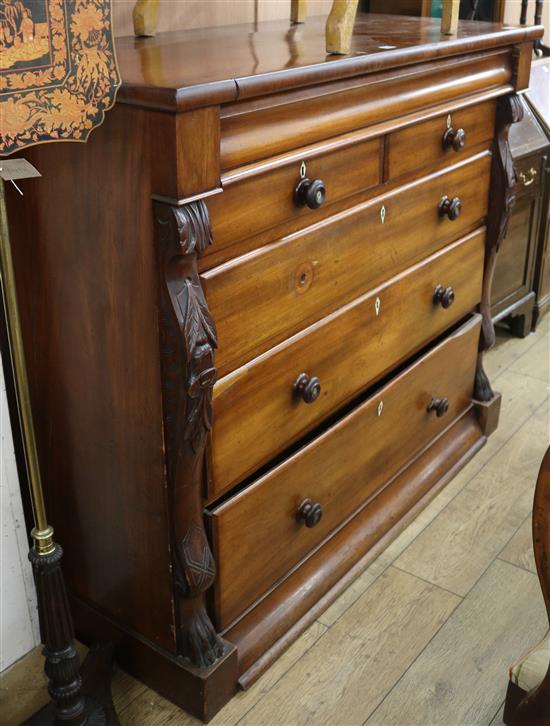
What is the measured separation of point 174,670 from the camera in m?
1.74

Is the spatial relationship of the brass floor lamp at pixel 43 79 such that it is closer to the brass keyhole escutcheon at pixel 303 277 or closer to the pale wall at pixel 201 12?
the brass keyhole escutcheon at pixel 303 277

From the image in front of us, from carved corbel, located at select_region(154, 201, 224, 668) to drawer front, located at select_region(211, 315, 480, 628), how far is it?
78 mm

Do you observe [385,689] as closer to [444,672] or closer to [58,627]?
[444,672]

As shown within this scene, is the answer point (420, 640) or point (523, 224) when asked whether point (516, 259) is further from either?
point (420, 640)

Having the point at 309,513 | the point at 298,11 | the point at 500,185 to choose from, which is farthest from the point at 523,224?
the point at 309,513

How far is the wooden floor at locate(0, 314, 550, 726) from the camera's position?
5.82ft

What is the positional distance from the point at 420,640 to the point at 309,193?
1.06 metres

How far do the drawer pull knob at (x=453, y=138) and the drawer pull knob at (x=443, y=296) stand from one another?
1.22 ft

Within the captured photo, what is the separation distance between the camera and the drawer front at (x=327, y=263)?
61.0 inches

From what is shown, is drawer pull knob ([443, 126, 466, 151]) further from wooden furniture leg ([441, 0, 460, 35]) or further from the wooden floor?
the wooden floor

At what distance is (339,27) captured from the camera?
163 centimetres

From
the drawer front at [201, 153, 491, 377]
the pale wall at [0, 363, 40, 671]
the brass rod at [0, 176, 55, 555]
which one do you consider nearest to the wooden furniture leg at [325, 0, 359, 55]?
the drawer front at [201, 153, 491, 377]

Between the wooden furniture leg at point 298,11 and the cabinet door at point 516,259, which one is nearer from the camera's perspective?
the wooden furniture leg at point 298,11

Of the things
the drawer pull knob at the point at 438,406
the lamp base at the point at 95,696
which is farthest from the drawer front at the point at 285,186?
the lamp base at the point at 95,696
